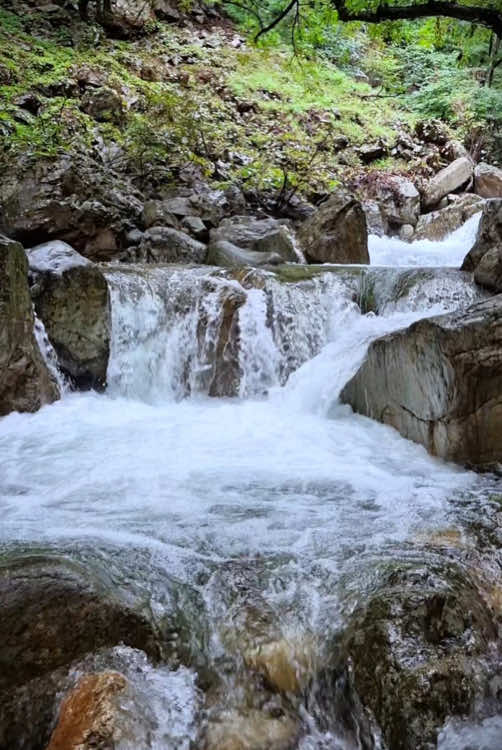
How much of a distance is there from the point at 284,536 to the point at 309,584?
526 millimetres

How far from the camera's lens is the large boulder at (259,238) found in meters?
9.36

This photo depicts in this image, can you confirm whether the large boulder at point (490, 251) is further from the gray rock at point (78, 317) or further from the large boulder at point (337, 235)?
the gray rock at point (78, 317)

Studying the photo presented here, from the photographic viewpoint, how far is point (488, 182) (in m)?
15.1

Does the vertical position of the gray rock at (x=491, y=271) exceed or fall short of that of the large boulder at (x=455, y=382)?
it exceeds it

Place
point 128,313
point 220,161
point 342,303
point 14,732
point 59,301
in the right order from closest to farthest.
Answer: point 14,732
point 59,301
point 128,313
point 342,303
point 220,161

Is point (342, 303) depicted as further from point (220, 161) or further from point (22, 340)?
point (220, 161)

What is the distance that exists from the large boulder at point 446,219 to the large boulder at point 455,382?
974 centimetres

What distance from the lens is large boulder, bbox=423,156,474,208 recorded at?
582 inches

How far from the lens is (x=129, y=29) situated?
15570 mm

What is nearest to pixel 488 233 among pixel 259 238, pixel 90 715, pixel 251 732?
pixel 259 238

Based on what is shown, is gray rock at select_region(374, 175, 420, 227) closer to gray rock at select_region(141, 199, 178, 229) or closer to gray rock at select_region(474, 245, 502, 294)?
gray rock at select_region(141, 199, 178, 229)

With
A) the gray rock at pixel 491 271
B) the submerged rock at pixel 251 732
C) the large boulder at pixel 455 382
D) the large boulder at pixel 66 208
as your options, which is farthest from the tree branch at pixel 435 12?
the large boulder at pixel 66 208

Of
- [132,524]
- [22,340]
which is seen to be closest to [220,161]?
[22,340]

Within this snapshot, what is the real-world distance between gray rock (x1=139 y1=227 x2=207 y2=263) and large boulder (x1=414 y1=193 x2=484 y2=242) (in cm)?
684
